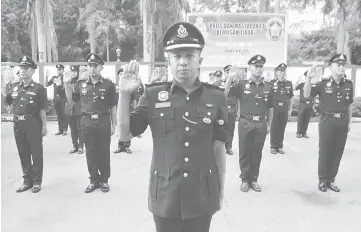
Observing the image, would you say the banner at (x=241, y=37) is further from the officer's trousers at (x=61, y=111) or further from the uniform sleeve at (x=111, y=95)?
the uniform sleeve at (x=111, y=95)

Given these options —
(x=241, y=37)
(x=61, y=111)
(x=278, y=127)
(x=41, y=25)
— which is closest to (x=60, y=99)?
(x=61, y=111)

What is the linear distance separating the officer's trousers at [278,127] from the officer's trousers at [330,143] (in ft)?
8.62

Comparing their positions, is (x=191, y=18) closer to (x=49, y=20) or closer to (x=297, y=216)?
(x=49, y=20)

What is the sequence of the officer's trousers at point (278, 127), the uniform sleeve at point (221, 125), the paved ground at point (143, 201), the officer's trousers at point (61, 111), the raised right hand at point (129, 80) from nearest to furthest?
the raised right hand at point (129, 80)
the uniform sleeve at point (221, 125)
the paved ground at point (143, 201)
the officer's trousers at point (278, 127)
the officer's trousers at point (61, 111)

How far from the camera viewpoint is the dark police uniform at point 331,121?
4.81m

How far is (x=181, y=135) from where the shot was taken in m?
2.04

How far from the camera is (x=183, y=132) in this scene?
204 cm

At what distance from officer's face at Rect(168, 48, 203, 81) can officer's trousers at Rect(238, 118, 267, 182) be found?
118 inches

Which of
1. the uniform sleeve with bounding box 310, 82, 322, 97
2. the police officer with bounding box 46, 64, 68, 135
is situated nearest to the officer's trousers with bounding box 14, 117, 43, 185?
the uniform sleeve with bounding box 310, 82, 322, 97

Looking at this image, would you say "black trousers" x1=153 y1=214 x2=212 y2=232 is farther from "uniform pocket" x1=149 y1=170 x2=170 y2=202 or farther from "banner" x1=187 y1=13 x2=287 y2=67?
"banner" x1=187 y1=13 x2=287 y2=67

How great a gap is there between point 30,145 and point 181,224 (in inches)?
139

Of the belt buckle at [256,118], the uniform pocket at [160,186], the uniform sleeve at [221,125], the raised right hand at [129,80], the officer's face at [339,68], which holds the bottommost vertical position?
the uniform pocket at [160,186]

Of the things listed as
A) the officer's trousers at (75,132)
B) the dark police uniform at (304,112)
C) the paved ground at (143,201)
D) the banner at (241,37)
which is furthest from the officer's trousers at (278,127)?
the banner at (241,37)

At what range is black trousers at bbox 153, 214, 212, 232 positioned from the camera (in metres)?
2.06
